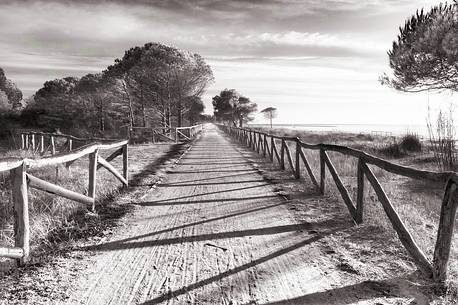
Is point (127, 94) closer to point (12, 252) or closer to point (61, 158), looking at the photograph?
point (61, 158)

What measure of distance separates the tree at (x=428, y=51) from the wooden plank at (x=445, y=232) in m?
12.8

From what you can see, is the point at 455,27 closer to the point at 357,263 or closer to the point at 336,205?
the point at 336,205

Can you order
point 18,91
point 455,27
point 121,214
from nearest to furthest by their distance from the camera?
1. point 121,214
2. point 455,27
3. point 18,91

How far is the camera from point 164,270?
366 cm

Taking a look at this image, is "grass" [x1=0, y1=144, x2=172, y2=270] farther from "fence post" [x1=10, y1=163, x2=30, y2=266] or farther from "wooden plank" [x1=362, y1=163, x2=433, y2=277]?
"wooden plank" [x1=362, y1=163, x2=433, y2=277]

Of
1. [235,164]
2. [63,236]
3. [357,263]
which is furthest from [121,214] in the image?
[235,164]

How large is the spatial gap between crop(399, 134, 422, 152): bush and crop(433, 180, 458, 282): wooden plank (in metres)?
18.0

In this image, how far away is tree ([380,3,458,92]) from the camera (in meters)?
14.2

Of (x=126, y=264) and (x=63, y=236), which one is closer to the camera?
(x=126, y=264)

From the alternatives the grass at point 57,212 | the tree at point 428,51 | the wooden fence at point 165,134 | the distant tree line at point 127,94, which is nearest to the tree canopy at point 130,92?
the distant tree line at point 127,94

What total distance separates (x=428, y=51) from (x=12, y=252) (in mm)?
17114

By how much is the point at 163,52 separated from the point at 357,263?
29.6 metres

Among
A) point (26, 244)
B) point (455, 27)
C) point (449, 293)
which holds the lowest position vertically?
point (449, 293)

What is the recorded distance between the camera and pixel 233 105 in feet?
233
